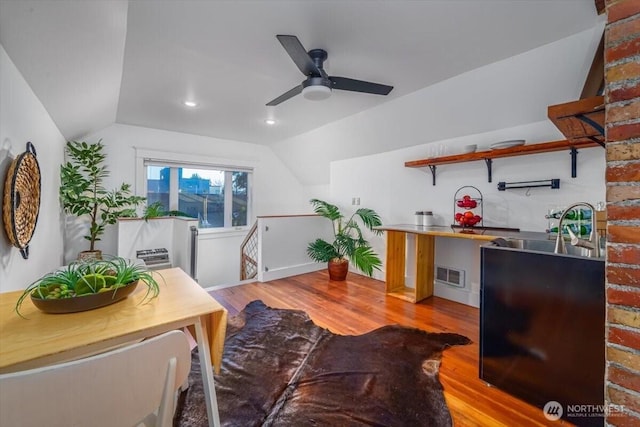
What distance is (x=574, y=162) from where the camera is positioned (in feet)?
8.02

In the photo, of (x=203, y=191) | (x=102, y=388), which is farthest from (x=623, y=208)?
(x=203, y=191)

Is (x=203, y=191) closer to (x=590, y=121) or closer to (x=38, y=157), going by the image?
(x=38, y=157)

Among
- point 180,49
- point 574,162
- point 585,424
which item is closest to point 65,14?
point 180,49

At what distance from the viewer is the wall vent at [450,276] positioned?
3.21m

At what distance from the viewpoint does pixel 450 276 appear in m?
3.31

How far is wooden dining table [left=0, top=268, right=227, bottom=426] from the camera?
0.80m

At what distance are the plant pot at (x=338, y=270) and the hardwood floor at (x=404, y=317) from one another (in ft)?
0.38

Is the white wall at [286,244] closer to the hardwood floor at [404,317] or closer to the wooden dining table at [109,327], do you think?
the hardwood floor at [404,317]

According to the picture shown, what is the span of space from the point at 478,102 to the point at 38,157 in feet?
13.7

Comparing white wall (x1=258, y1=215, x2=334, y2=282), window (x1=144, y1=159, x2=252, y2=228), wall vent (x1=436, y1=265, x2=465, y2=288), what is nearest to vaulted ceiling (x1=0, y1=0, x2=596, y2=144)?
window (x1=144, y1=159, x2=252, y2=228)

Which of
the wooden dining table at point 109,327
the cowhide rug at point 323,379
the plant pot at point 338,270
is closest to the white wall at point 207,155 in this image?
the plant pot at point 338,270

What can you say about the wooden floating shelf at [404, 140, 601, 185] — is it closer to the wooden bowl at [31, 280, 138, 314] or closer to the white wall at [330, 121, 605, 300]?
the white wall at [330, 121, 605, 300]

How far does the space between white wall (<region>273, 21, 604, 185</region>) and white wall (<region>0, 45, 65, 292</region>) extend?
289cm

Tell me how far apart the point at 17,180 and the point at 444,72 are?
3.37 meters
